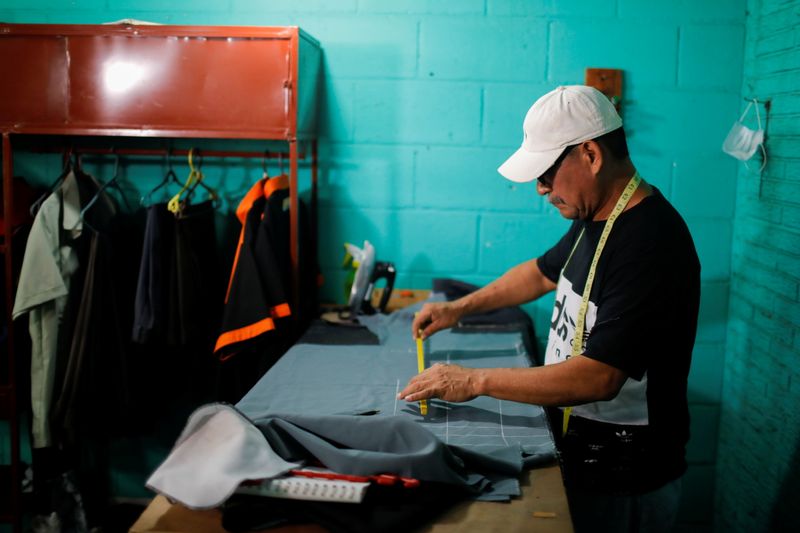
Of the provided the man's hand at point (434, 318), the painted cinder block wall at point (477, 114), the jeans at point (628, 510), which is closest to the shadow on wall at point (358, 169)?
the painted cinder block wall at point (477, 114)

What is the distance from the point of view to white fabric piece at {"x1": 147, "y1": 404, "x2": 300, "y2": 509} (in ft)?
4.43

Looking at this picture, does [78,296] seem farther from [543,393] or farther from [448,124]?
[543,393]

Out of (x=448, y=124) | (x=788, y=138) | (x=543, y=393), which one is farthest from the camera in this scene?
(x=448, y=124)

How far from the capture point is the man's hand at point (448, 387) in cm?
172

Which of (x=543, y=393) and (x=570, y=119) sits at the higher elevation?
(x=570, y=119)

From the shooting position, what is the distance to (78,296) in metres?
2.85

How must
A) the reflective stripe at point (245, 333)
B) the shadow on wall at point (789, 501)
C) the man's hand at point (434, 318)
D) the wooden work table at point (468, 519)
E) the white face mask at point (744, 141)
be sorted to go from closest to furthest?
the wooden work table at point (468, 519) < the man's hand at point (434, 318) < the shadow on wall at point (789, 501) < the reflective stripe at point (245, 333) < the white face mask at point (744, 141)

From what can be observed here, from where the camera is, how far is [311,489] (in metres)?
1.38

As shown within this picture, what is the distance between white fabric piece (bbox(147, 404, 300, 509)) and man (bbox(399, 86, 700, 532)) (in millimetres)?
386

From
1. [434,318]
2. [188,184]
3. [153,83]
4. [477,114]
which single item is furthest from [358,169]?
[434,318]

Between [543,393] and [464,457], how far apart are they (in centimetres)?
24

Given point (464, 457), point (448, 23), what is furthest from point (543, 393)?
point (448, 23)

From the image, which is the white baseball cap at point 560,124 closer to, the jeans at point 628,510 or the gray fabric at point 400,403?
the gray fabric at point 400,403

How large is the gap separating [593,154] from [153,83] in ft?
5.31
